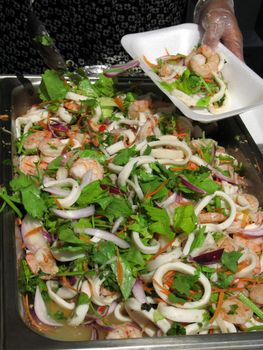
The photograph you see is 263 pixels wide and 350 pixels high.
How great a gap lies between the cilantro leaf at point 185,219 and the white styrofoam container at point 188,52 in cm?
50

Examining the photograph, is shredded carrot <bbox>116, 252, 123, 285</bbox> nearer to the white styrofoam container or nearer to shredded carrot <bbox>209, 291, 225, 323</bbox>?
Answer: shredded carrot <bbox>209, 291, 225, 323</bbox>

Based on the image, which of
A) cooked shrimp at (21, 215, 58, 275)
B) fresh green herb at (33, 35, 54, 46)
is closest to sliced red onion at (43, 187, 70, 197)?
cooked shrimp at (21, 215, 58, 275)

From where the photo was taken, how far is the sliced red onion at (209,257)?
155 centimetres

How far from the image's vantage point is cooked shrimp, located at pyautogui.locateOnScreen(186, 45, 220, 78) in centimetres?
217

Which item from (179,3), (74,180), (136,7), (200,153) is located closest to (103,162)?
(74,180)

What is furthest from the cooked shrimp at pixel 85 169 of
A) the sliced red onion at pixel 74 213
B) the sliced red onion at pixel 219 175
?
the sliced red onion at pixel 219 175

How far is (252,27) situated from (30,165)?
3.74 metres

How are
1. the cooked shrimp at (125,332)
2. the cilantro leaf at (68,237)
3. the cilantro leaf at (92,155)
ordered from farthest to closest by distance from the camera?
the cilantro leaf at (92,155)
the cilantro leaf at (68,237)
the cooked shrimp at (125,332)

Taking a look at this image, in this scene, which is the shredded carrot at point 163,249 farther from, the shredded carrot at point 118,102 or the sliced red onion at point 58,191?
the shredded carrot at point 118,102

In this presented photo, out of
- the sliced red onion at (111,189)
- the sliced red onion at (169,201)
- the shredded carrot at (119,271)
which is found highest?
the sliced red onion at (111,189)

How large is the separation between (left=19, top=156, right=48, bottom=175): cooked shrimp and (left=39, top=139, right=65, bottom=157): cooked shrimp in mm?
47

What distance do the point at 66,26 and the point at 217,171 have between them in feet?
4.46

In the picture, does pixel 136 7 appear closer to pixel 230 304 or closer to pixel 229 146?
pixel 229 146

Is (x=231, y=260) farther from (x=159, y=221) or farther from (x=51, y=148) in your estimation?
(x=51, y=148)
